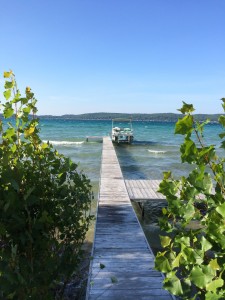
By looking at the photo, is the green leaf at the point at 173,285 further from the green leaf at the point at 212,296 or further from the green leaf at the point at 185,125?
the green leaf at the point at 185,125

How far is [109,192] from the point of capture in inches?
425

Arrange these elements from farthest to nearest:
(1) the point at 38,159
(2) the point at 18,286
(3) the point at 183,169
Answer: (3) the point at 183,169
(1) the point at 38,159
(2) the point at 18,286

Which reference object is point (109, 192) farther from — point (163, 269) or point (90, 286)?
point (163, 269)

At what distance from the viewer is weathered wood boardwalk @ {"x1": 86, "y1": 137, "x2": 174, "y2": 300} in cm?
448

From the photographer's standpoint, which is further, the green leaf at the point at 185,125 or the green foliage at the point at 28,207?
the green foliage at the point at 28,207

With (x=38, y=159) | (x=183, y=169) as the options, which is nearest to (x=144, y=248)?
(x=38, y=159)

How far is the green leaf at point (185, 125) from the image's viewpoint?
153 centimetres

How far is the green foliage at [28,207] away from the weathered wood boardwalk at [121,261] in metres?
1.26

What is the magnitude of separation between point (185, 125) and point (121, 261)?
4561mm

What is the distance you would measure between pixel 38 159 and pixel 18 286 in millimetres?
1216

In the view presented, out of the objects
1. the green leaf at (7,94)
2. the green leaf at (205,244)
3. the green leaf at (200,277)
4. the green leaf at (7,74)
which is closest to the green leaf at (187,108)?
the green leaf at (205,244)

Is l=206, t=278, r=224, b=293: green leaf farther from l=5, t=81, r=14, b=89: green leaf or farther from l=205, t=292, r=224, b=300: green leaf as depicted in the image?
l=5, t=81, r=14, b=89: green leaf

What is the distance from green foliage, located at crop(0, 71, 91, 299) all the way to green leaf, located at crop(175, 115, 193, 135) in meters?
1.25

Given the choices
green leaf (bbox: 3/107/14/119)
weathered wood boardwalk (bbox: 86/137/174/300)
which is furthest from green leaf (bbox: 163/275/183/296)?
weathered wood boardwalk (bbox: 86/137/174/300)
